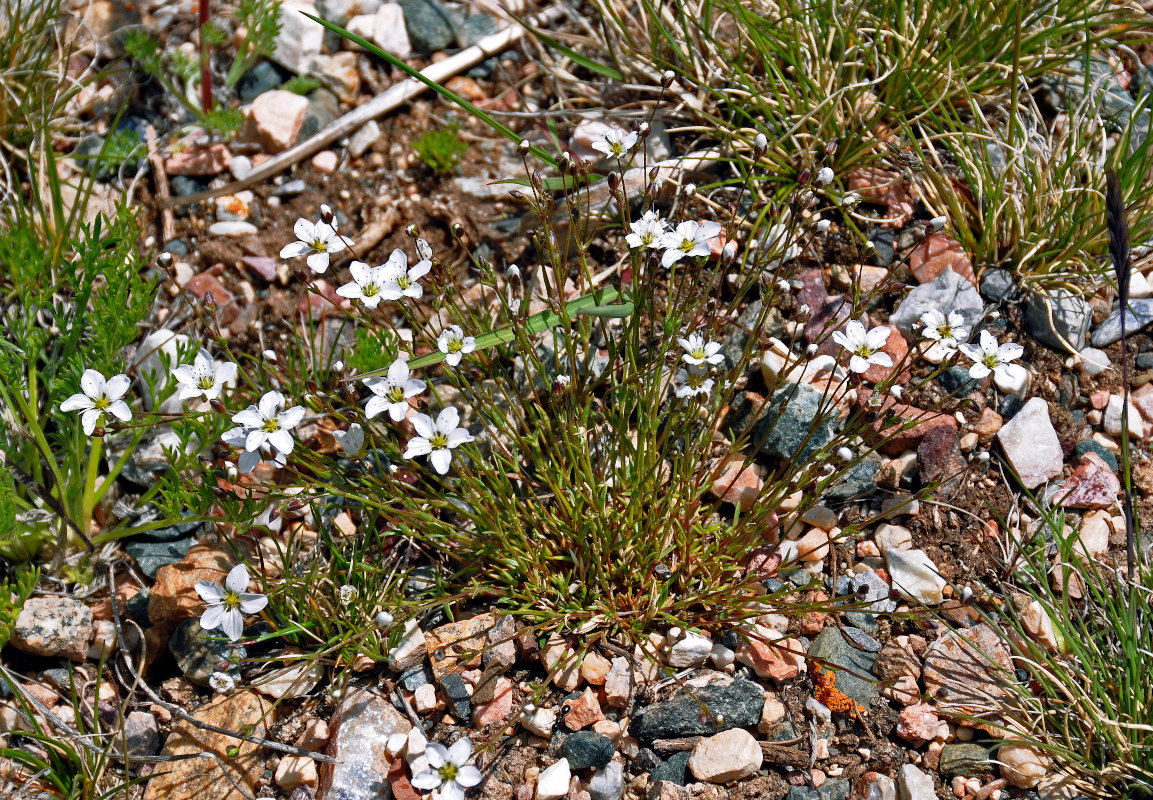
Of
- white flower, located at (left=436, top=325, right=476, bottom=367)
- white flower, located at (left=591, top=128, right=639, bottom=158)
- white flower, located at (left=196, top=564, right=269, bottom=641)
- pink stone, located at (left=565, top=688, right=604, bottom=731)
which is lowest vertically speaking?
pink stone, located at (left=565, top=688, right=604, bottom=731)

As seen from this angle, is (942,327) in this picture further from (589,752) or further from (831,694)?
(589,752)

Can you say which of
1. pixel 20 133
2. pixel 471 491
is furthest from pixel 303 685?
pixel 20 133

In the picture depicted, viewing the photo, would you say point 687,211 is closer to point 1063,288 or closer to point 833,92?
point 833,92

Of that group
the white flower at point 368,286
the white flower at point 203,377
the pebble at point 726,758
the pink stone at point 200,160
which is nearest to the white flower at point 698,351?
the white flower at point 368,286

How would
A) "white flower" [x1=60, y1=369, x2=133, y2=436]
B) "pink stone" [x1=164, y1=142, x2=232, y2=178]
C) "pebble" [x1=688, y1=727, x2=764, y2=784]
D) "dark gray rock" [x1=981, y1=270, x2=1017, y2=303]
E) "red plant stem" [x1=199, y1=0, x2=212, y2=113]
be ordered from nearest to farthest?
"white flower" [x1=60, y1=369, x2=133, y2=436] < "pebble" [x1=688, y1=727, x2=764, y2=784] < "dark gray rock" [x1=981, y1=270, x2=1017, y2=303] < "red plant stem" [x1=199, y1=0, x2=212, y2=113] < "pink stone" [x1=164, y1=142, x2=232, y2=178]

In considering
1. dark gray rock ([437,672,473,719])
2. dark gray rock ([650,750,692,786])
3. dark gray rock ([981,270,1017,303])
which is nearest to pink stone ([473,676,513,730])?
dark gray rock ([437,672,473,719])

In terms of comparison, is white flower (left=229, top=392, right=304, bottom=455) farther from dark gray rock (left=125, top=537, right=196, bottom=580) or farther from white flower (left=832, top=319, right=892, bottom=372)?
white flower (left=832, top=319, right=892, bottom=372)
